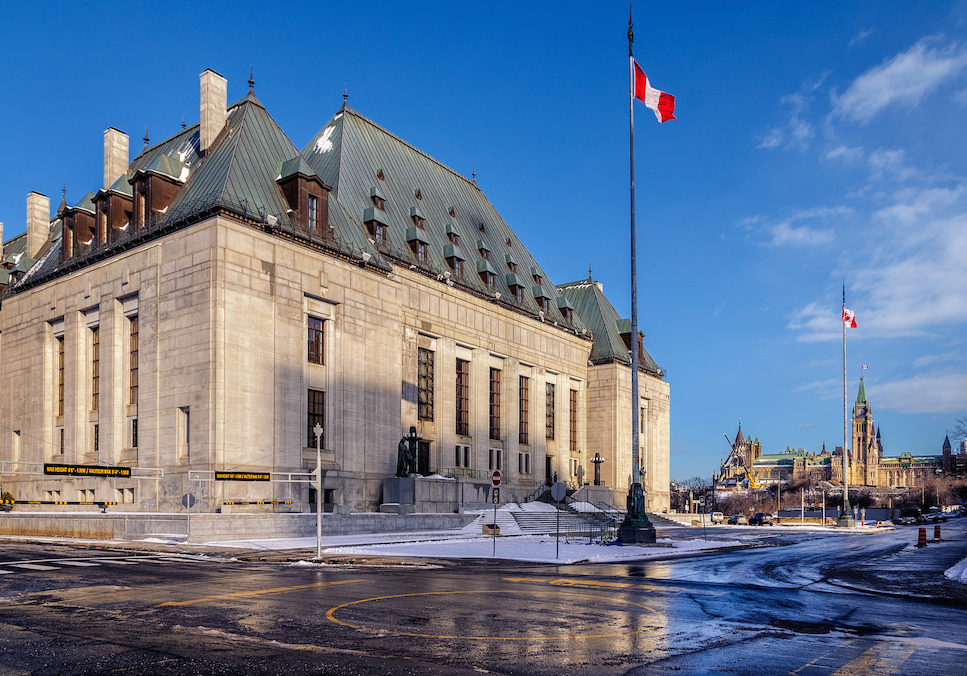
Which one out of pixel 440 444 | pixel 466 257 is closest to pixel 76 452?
pixel 440 444

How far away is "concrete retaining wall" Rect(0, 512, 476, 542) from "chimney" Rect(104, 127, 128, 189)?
25806 millimetres

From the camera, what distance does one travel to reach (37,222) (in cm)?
6450

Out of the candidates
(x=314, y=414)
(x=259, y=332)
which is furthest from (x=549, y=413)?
(x=259, y=332)

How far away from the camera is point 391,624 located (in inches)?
482

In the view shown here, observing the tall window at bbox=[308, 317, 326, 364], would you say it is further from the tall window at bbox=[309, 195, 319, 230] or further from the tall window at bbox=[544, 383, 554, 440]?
the tall window at bbox=[544, 383, 554, 440]

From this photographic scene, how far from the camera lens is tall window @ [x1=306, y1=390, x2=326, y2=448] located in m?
48.5

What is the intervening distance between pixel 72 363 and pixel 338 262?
1787 centimetres

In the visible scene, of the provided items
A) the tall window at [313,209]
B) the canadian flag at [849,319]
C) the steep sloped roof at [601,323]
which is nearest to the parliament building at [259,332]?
the tall window at [313,209]

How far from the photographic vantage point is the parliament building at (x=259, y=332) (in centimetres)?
4412

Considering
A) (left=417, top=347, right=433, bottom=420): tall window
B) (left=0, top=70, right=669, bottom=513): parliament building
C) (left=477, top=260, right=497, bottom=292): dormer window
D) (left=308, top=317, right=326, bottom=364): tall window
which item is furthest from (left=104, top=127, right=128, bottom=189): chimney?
(left=477, top=260, right=497, bottom=292): dormer window

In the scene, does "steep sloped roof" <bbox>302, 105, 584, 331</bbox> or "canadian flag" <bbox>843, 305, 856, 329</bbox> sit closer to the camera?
"steep sloped roof" <bbox>302, 105, 584, 331</bbox>

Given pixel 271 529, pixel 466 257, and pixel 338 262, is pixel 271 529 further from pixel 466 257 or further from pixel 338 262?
pixel 466 257

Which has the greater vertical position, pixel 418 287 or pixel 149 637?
pixel 418 287

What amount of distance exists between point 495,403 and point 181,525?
35751 millimetres
